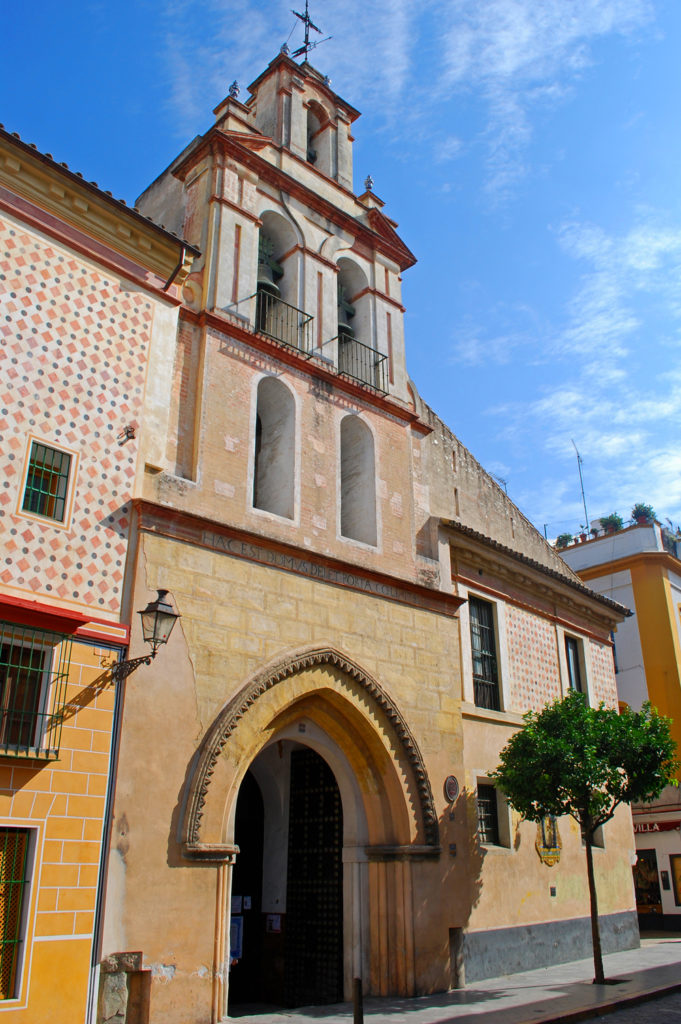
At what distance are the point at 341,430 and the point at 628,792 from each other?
7471 mm

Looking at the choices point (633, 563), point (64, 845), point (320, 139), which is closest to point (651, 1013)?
point (64, 845)

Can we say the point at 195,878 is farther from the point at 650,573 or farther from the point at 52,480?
the point at 650,573

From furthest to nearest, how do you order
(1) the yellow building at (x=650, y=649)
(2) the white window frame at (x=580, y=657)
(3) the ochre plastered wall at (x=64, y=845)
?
Answer: 1. (1) the yellow building at (x=650, y=649)
2. (2) the white window frame at (x=580, y=657)
3. (3) the ochre plastered wall at (x=64, y=845)

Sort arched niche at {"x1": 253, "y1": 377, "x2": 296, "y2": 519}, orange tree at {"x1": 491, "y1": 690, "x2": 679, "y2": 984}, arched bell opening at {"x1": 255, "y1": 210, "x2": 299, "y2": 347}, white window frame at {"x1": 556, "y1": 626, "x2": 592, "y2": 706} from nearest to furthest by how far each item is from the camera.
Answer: arched niche at {"x1": 253, "y1": 377, "x2": 296, "y2": 519} < orange tree at {"x1": 491, "y1": 690, "x2": 679, "y2": 984} < arched bell opening at {"x1": 255, "y1": 210, "x2": 299, "y2": 347} < white window frame at {"x1": 556, "y1": 626, "x2": 592, "y2": 706}

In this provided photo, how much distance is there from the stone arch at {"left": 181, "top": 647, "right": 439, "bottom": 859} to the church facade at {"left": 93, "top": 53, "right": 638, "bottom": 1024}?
37 mm

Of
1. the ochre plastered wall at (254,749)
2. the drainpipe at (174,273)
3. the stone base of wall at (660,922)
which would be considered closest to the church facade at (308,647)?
the ochre plastered wall at (254,749)

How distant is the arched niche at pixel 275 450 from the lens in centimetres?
1266

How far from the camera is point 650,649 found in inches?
1014

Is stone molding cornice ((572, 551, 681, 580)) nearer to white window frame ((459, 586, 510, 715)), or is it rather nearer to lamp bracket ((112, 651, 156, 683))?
white window frame ((459, 586, 510, 715))

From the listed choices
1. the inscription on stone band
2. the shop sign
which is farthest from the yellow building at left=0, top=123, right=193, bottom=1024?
the shop sign

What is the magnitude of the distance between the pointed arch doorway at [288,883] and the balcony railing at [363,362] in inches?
250

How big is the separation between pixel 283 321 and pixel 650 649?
1736cm

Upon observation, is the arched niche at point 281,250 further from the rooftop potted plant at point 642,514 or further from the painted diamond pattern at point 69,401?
the rooftop potted plant at point 642,514

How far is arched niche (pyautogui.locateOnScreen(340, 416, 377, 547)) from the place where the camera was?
1391 cm
